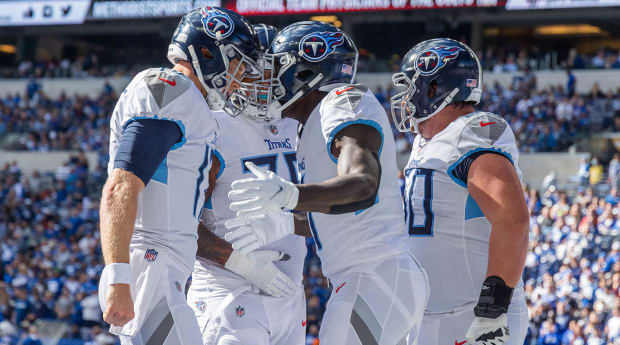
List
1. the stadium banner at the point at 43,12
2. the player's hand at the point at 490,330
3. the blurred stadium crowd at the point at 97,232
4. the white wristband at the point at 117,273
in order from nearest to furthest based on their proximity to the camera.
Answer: the white wristband at the point at 117,273, the player's hand at the point at 490,330, the blurred stadium crowd at the point at 97,232, the stadium banner at the point at 43,12

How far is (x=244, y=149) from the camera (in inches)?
166

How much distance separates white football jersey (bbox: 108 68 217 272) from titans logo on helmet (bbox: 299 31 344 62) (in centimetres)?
50

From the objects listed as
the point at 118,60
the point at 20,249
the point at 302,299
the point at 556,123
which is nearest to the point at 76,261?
the point at 20,249

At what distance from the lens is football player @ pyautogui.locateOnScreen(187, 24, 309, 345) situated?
3.97 metres

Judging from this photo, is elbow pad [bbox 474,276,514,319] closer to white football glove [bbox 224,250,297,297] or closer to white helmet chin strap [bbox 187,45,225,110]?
white football glove [bbox 224,250,297,297]

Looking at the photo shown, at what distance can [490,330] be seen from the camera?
11.5ft

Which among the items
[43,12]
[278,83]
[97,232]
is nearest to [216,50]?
[278,83]

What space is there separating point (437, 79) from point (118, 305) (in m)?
1.89

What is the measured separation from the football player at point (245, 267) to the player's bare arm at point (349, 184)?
0.99m

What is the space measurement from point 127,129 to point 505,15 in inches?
913

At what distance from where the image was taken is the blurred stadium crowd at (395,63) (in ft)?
75.6

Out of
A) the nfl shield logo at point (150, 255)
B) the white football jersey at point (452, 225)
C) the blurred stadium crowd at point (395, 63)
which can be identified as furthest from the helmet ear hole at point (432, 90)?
the blurred stadium crowd at point (395, 63)

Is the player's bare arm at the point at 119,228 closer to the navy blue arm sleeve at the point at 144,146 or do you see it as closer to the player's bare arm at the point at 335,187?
the navy blue arm sleeve at the point at 144,146

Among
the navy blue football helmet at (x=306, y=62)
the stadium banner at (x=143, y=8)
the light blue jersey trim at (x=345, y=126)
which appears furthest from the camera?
the stadium banner at (x=143, y=8)
